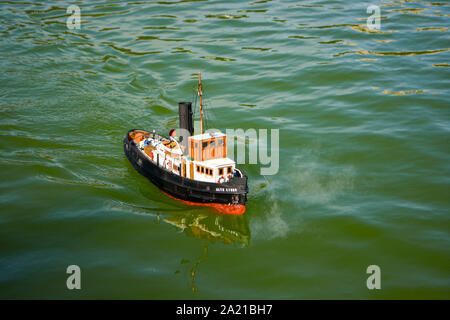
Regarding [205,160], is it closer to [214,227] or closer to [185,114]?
[185,114]

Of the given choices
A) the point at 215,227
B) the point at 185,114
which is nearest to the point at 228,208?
the point at 215,227

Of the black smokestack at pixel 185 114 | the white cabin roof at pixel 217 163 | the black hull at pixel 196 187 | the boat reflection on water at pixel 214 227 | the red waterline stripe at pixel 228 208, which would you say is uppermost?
the black smokestack at pixel 185 114

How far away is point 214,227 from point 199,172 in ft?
10.8

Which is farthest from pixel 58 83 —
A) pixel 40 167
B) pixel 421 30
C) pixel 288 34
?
pixel 421 30

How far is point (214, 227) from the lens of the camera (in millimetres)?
24766

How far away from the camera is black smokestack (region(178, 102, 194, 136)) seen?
1056 inches

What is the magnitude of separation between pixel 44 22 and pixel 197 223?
43152mm

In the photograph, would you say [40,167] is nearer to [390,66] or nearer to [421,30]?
[390,66]

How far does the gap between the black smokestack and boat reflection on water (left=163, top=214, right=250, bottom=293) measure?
223 inches

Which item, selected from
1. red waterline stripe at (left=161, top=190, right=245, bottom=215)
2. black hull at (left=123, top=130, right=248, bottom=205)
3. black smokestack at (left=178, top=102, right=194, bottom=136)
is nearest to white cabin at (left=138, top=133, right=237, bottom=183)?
black hull at (left=123, top=130, right=248, bottom=205)

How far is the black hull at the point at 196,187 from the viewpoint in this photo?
2453cm

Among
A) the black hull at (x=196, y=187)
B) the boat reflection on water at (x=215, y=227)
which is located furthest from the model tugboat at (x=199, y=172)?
the boat reflection on water at (x=215, y=227)

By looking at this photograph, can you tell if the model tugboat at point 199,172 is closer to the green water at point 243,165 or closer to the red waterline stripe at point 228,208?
the red waterline stripe at point 228,208

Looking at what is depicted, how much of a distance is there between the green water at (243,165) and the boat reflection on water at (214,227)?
0.38ft
